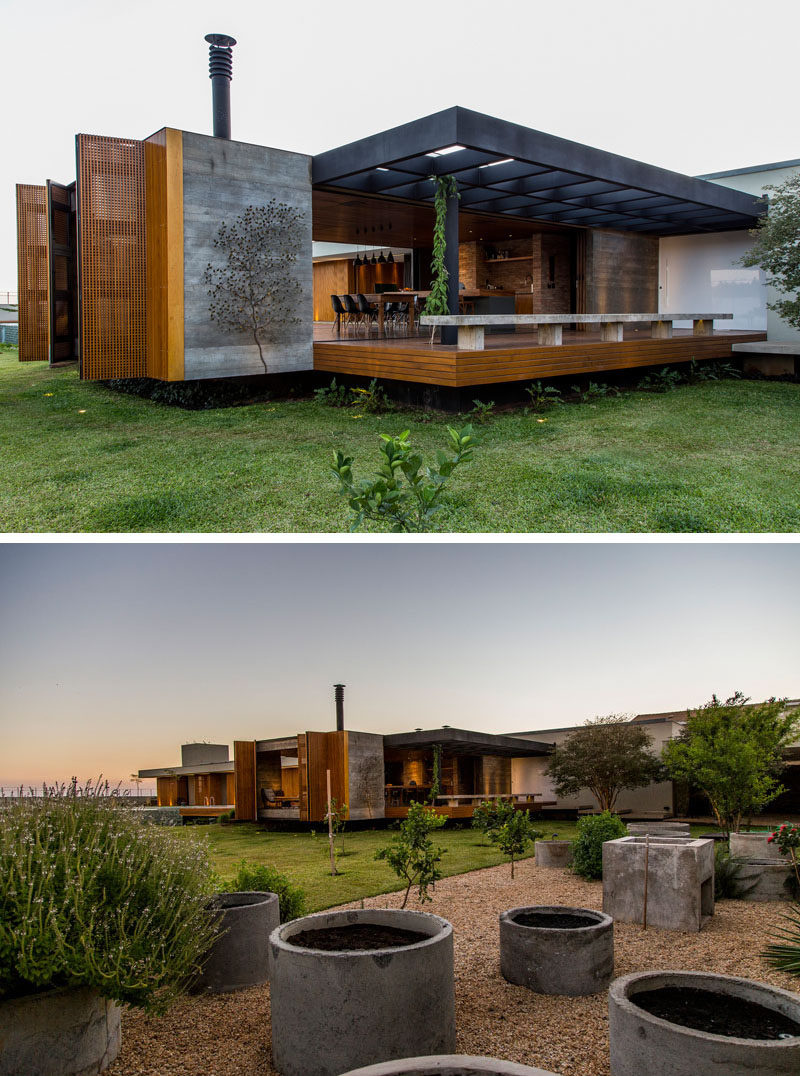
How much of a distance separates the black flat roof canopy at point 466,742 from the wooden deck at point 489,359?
21.7 feet

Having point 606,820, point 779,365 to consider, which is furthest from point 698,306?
point 606,820

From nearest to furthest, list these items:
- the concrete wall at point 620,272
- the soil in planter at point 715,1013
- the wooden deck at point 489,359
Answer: the soil in planter at point 715,1013 < the wooden deck at point 489,359 < the concrete wall at point 620,272

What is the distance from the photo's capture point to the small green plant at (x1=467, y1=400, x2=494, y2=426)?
1086 cm

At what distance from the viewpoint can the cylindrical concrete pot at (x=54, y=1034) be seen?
10.3 feet

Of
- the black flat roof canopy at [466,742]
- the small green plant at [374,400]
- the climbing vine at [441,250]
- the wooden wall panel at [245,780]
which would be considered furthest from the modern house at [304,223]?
the wooden wall panel at [245,780]

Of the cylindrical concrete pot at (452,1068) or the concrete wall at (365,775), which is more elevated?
the cylindrical concrete pot at (452,1068)

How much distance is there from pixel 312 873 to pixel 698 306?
56.6 feet

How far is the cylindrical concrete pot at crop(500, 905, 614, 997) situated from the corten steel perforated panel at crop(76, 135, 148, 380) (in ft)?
30.7

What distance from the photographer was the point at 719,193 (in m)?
15.7

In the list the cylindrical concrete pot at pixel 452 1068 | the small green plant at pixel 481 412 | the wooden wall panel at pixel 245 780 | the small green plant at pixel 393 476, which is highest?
the small green plant at pixel 481 412

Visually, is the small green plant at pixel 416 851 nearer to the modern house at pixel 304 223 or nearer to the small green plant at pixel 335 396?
the modern house at pixel 304 223

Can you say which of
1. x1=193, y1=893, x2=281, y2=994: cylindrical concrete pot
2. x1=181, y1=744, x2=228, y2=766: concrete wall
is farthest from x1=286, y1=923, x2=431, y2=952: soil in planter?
x1=181, y1=744, x2=228, y2=766: concrete wall

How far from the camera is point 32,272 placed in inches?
536

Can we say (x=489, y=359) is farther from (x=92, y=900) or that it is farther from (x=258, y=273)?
(x=92, y=900)
